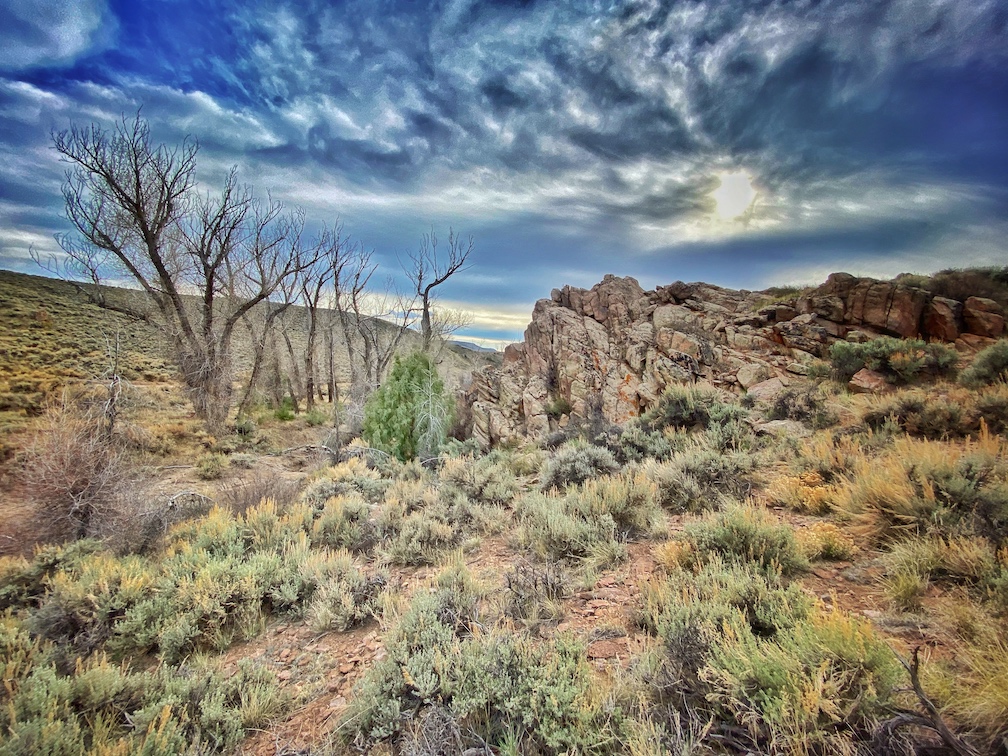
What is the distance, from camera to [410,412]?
46.9ft

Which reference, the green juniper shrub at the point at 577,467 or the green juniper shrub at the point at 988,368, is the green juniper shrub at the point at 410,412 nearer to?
the green juniper shrub at the point at 577,467

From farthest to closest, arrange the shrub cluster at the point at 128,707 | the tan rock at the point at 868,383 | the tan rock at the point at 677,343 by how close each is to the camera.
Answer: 1. the tan rock at the point at 677,343
2. the tan rock at the point at 868,383
3. the shrub cluster at the point at 128,707

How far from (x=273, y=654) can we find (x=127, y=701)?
3.30ft

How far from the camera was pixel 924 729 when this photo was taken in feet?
6.00

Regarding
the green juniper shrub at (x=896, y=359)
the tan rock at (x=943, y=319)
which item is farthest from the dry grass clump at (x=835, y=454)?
the tan rock at (x=943, y=319)

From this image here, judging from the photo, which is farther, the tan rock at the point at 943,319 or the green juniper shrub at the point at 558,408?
the green juniper shrub at the point at 558,408

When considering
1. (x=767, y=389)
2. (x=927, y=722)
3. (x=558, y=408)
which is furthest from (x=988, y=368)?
(x=558, y=408)

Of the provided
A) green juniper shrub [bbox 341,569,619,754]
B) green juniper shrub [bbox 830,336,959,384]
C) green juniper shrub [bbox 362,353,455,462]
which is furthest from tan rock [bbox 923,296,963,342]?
green juniper shrub [bbox 362,353,455,462]

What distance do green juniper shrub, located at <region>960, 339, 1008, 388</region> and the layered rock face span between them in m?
3.08

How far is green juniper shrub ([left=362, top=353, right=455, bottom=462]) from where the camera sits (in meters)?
13.9

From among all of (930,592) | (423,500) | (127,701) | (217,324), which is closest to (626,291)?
(423,500)

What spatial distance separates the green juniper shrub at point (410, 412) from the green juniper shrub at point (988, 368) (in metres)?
13.0

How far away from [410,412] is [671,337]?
9.81 metres

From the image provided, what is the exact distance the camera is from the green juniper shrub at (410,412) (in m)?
13.9
